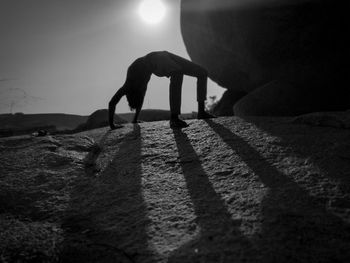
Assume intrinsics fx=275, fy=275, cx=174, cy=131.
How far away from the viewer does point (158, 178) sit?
1807 millimetres

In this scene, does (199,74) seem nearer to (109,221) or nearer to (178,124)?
(178,124)

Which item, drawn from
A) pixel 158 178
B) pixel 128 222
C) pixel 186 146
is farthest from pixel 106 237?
pixel 186 146

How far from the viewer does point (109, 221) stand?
4.47 feet

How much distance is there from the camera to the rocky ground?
3.58ft

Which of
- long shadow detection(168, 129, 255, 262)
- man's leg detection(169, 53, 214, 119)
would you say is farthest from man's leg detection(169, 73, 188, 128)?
long shadow detection(168, 129, 255, 262)

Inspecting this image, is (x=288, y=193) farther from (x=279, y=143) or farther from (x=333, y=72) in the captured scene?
(x=333, y=72)

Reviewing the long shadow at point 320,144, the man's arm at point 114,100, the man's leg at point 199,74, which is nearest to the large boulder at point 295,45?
the man's leg at point 199,74

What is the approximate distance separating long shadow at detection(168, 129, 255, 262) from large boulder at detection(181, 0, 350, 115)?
4.45 meters

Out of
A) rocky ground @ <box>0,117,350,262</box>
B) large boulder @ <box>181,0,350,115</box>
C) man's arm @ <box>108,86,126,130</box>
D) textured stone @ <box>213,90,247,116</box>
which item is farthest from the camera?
textured stone @ <box>213,90,247,116</box>

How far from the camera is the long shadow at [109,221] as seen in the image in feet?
3.69

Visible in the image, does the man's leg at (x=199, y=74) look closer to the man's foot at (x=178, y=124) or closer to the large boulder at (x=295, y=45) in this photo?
the man's foot at (x=178, y=124)

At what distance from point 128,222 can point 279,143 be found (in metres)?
1.45

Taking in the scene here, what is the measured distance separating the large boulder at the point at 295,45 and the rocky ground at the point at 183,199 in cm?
360

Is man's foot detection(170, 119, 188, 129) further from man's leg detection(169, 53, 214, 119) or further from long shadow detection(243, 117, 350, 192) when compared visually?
long shadow detection(243, 117, 350, 192)
